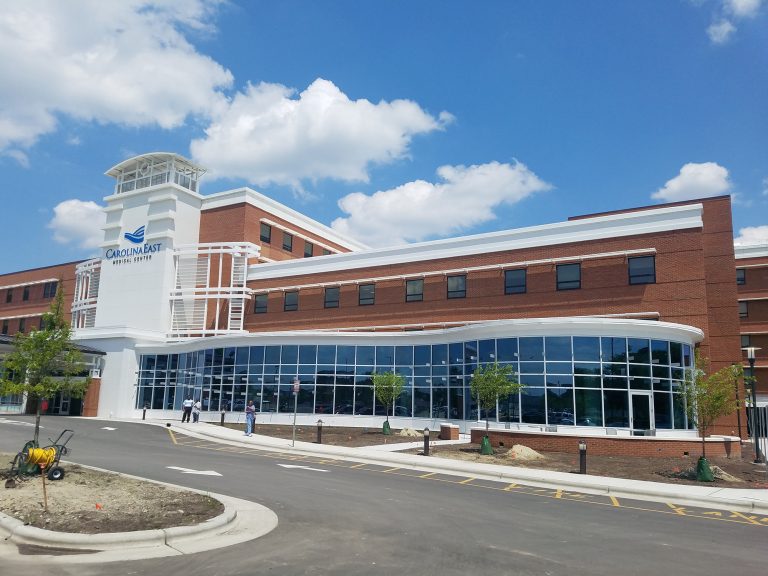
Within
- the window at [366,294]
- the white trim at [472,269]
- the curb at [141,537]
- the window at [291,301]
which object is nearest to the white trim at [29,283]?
the white trim at [472,269]

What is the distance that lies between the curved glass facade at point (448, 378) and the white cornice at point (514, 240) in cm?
808

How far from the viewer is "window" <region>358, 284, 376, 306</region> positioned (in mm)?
44938

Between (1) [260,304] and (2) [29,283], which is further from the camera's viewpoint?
(2) [29,283]

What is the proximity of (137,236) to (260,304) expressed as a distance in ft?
42.0

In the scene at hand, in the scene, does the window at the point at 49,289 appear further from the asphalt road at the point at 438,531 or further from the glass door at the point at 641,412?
the glass door at the point at 641,412

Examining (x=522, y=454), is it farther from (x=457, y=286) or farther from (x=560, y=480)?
(x=457, y=286)

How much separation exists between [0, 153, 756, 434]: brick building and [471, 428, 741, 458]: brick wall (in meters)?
2.43

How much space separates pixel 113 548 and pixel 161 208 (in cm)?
4733

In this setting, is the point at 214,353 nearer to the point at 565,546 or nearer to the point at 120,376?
the point at 120,376

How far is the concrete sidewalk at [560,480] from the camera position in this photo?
52.9 feet

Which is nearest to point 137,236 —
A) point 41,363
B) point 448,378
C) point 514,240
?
point 448,378

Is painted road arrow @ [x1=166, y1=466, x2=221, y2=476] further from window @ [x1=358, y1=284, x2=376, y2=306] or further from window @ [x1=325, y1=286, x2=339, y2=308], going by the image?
window @ [x1=325, y1=286, x2=339, y2=308]

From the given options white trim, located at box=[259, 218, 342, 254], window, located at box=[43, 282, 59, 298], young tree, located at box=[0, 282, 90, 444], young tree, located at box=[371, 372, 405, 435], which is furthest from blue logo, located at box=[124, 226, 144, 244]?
young tree, located at box=[0, 282, 90, 444]

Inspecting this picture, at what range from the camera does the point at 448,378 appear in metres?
34.9
